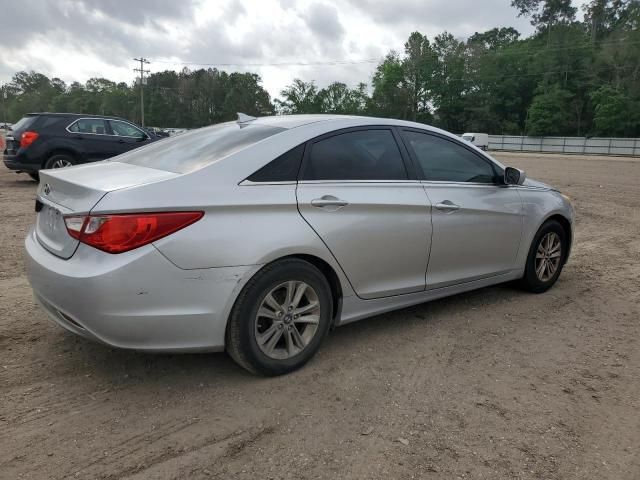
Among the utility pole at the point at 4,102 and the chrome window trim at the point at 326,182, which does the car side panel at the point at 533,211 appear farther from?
the utility pole at the point at 4,102

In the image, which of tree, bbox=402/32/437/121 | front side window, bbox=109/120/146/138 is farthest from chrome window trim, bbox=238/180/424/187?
tree, bbox=402/32/437/121

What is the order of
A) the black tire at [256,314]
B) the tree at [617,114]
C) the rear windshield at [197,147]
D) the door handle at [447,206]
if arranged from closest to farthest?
the black tire at [256,314], the rear windshield at [197,147], the door handle at [447,206], the tree at [617,114]

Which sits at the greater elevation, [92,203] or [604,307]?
[92,203]

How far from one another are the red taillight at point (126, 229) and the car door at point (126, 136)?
399 inches

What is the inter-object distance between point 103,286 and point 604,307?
4147mm

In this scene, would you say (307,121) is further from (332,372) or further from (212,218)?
(332,372)

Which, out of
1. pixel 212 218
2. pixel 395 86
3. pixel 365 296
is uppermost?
pixel 395 86

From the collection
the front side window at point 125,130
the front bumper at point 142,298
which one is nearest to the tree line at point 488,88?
the front side window at point 125,130

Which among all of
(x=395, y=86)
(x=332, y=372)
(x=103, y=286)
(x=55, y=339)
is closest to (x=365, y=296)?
(x=332, y=372)

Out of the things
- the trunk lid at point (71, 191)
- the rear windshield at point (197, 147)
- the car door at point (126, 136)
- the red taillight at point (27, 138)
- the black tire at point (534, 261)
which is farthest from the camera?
the car door at point (126, 136)

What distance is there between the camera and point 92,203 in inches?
108

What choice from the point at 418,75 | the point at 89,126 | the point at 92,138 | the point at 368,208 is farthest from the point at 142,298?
the point at 418,75

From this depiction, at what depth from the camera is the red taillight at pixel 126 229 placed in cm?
267

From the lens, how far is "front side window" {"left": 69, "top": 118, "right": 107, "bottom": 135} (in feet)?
38.4
